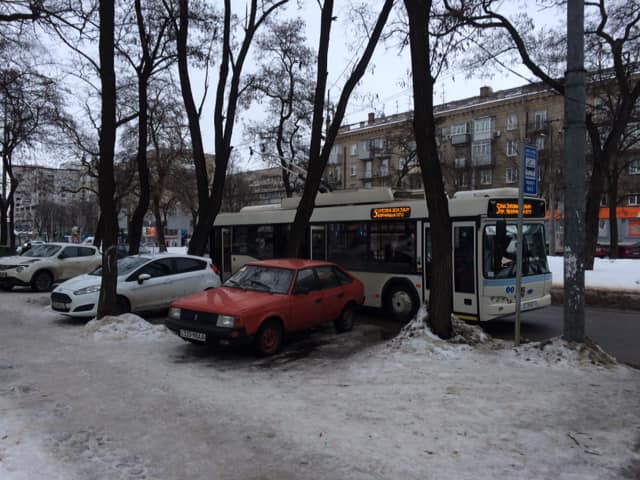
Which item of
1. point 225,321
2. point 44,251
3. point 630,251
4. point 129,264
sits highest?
point 44,251

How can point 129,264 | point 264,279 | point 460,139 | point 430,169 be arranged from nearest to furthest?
point 430,169 < point 264,279 < point 129,264 < point 460,139

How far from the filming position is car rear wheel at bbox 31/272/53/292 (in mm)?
17281

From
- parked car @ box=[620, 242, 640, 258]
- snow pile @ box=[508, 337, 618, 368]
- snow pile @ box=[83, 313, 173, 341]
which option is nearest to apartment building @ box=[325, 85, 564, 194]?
parked car @ box=[620, 242, 640, 258]

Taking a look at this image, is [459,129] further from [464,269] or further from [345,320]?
[345,320]

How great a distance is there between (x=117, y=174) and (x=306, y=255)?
78.0ft

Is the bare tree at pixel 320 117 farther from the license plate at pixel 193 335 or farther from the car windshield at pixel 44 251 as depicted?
the car windshield at pixel 44 251

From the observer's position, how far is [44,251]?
60.4 feet

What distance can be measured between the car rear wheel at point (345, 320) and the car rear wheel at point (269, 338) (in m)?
1.83

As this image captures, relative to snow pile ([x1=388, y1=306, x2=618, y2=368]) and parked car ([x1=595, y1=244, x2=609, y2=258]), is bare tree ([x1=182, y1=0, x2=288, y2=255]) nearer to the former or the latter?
snow pile ([x1=388, y1=306, x2=618, y2=368])

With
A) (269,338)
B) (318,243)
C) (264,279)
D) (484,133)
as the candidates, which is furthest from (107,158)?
(484,133)

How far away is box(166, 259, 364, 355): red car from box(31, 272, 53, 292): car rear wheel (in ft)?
35.2

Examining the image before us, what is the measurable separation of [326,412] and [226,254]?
502 inches

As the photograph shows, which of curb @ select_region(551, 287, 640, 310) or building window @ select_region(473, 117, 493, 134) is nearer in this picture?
curb @ select_region(551, 287, 640, 310)

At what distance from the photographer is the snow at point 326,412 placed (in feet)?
13.8
